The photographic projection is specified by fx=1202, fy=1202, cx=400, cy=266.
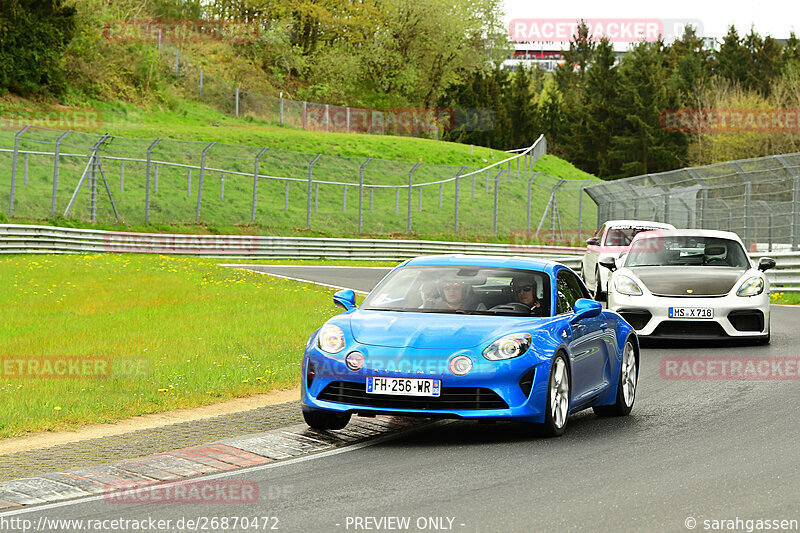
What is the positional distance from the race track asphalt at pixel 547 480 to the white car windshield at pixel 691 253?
6.49m

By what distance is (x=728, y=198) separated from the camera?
33656 millimetres

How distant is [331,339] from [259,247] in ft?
101

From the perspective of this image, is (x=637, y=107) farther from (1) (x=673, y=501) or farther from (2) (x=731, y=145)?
(1) (x=673, y=501)

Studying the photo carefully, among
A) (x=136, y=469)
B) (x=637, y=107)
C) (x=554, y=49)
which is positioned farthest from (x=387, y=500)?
(x=554, y=49)

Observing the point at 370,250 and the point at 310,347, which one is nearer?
the point at 310,347

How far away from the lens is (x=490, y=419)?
8320 millimetres

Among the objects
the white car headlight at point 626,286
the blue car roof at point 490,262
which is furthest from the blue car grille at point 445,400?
the white car headlight at point 626,286

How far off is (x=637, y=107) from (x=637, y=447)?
290ft

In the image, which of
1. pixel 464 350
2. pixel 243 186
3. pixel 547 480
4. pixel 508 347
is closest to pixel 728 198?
pixel 243 186

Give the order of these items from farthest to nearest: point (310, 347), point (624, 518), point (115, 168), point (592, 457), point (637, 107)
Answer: point (637, 107), point (115, 168), point (310, 347), point (592, 457), point (624, 518)

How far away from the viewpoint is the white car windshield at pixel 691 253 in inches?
650

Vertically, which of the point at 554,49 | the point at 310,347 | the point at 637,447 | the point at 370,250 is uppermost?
the point at 554,49

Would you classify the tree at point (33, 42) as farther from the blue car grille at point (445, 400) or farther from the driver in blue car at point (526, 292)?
the blue car grille at point (445, 400)

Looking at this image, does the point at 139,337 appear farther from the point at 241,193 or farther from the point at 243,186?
the point at 243,186
